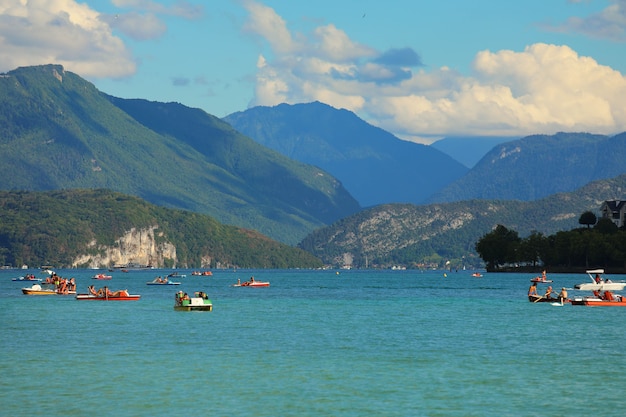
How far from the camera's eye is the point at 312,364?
82.4m

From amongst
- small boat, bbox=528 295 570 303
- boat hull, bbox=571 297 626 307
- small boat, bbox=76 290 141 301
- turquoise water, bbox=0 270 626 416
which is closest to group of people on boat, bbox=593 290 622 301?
boat hull, bbox=571 297 626 307

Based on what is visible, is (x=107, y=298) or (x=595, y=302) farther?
(x=107, y=298)

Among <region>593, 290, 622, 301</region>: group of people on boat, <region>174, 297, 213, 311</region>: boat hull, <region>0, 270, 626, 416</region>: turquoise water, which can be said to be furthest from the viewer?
<region>593, 290, 622, 301</region>: group of people on boat

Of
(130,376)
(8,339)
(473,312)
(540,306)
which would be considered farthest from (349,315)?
(130,376)

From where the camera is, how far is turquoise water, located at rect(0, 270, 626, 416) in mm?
62906

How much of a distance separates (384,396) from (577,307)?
319ft

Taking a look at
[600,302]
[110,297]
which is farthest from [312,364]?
[110,297]

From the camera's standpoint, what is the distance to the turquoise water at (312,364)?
206 feet

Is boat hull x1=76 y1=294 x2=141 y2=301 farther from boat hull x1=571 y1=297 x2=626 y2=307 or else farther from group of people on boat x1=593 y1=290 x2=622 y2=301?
group of people on boat x1=593 y1=290 x2=622 y2=301

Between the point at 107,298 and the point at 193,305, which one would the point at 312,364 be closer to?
the point at 193,305

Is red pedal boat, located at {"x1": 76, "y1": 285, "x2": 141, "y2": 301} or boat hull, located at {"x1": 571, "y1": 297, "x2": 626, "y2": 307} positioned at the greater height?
red pedal boat, located at {"x1": 76, "y1": 285, "x2": 141, "y2": 301}

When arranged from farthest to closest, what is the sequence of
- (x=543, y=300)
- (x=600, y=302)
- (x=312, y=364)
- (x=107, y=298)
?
(x=107, y=298) < (x=543, y=300) < (x=600, y=302) < (x=312, y=364)

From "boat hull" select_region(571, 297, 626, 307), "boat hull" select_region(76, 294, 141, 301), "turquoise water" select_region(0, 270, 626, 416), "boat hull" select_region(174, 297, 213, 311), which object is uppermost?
"boat hull" select_region(76, 294, 141, 301)

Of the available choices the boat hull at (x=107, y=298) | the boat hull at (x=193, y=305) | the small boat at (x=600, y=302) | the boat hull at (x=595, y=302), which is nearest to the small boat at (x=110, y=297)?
the boat hull at (x=107, y=298)
